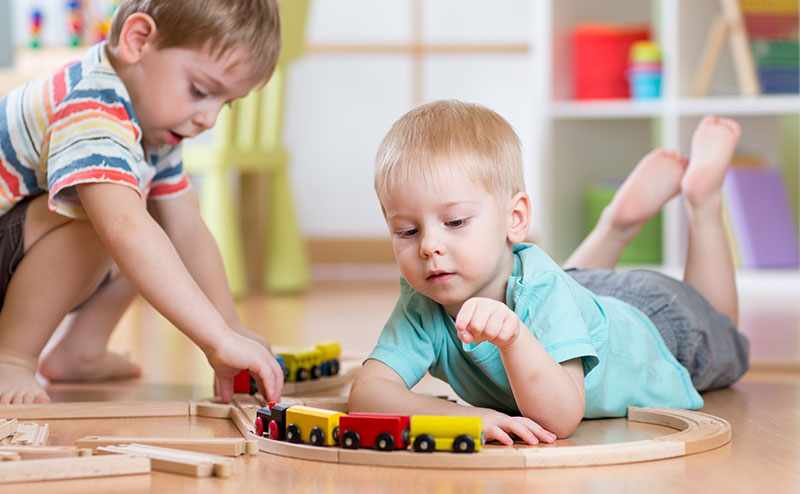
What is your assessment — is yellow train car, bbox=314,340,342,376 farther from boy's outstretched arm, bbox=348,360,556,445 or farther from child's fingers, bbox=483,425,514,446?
child's fingers, bbox=483,425,514,446

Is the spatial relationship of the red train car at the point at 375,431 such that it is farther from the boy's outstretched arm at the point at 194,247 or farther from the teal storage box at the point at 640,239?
the teal storage box at the point at 640,239

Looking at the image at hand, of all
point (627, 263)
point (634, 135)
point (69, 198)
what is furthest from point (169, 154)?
point (634, 135)

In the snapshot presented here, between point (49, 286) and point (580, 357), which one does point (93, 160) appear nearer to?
point (49, 286)

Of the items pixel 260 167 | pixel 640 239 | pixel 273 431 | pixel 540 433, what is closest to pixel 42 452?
pixel 273 431

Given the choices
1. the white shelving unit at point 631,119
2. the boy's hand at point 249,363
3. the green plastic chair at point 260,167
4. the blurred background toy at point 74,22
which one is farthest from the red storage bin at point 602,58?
the boy's hand at point 249,363

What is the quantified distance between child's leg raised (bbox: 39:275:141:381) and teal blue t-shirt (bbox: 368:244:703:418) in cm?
49

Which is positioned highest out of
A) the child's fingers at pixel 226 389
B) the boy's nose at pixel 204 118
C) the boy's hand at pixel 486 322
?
the boy's nose at pixel 204 118

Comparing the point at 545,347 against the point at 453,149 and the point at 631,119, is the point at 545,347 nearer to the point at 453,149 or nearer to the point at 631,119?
the point at 453,149

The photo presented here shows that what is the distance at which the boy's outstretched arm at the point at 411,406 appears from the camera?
2.80ft

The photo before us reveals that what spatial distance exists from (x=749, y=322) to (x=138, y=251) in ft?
3.95

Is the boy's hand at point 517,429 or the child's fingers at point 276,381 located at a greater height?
the child's fingers at point 276,381

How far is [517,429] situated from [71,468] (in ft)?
1.14

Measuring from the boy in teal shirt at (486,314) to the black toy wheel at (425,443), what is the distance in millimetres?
77

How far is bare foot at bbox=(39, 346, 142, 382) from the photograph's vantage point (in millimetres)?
1301
